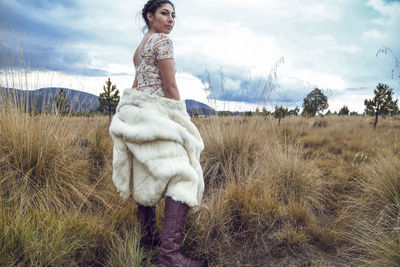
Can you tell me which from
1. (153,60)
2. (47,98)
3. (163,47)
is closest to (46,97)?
(47,98)

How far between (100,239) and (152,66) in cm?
123

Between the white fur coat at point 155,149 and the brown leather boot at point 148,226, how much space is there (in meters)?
0.21

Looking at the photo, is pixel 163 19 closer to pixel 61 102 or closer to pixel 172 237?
pixel 172 237

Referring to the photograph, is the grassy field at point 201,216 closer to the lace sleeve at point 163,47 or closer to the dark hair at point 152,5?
the lace sleeve at point 163,47

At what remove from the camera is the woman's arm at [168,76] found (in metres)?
1.68

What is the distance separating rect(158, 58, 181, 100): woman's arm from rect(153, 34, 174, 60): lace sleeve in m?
0.03

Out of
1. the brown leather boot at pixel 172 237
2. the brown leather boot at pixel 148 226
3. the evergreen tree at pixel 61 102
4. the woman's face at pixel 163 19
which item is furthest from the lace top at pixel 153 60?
the evergreen tree at pixel 61 102

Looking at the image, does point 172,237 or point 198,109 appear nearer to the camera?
point 172,237

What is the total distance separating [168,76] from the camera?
5.53ft

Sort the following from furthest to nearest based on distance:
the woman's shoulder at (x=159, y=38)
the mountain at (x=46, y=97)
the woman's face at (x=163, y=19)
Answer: the mountain at (x=46, y=97), the woman's face at (x=163, y=19), the woman's shoulder at (x=159, y=38)

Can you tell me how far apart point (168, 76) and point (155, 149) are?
48 cm

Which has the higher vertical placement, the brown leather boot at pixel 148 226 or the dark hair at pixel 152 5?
the dark hair at pixel 152 5

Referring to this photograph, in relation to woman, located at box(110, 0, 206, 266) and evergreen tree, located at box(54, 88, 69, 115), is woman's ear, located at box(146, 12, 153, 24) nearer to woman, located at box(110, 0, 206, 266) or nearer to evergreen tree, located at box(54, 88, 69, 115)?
woman, located at box(110, 0, 206, 266)

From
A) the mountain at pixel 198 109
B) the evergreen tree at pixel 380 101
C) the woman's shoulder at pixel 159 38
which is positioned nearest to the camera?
the woman's shoulder at pixel 159 38
